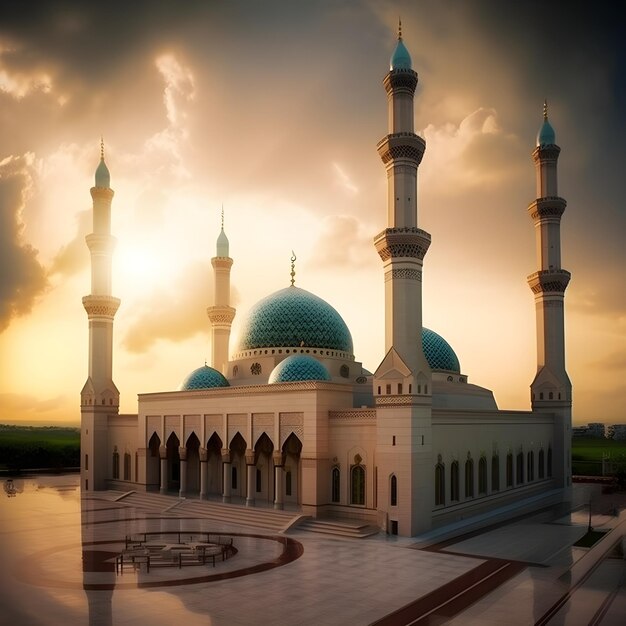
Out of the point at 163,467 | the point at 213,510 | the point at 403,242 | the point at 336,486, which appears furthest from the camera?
the point at 163,467

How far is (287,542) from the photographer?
2242cm

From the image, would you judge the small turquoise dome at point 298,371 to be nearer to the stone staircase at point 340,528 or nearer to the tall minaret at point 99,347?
the stone staircase at point 340,528

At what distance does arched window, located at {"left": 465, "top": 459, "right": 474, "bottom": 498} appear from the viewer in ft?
89.5

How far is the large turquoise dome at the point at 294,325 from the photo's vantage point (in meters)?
33.2

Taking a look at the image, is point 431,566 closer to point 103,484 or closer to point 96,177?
point 103,484

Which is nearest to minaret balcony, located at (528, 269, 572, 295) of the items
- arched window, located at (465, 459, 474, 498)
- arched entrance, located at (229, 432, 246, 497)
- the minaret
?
arched window, located at (465, 459, 474, 498)

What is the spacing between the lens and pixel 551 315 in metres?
36.3

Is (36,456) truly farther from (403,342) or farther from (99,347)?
(403,342)

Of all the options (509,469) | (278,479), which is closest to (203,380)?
(278,479)

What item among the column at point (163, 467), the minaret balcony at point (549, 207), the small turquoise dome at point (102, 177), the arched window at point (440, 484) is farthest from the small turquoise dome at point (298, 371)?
the small turquoise dome at point (102, 177)

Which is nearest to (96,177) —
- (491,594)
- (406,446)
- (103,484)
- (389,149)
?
(103,484)

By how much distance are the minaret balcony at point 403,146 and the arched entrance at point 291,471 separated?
12.1 metres

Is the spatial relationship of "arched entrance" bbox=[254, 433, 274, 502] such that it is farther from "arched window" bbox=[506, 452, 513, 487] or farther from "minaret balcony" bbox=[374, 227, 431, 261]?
"arched window" bbox=[506, 452, 513, 487]

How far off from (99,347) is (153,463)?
25.1ft
